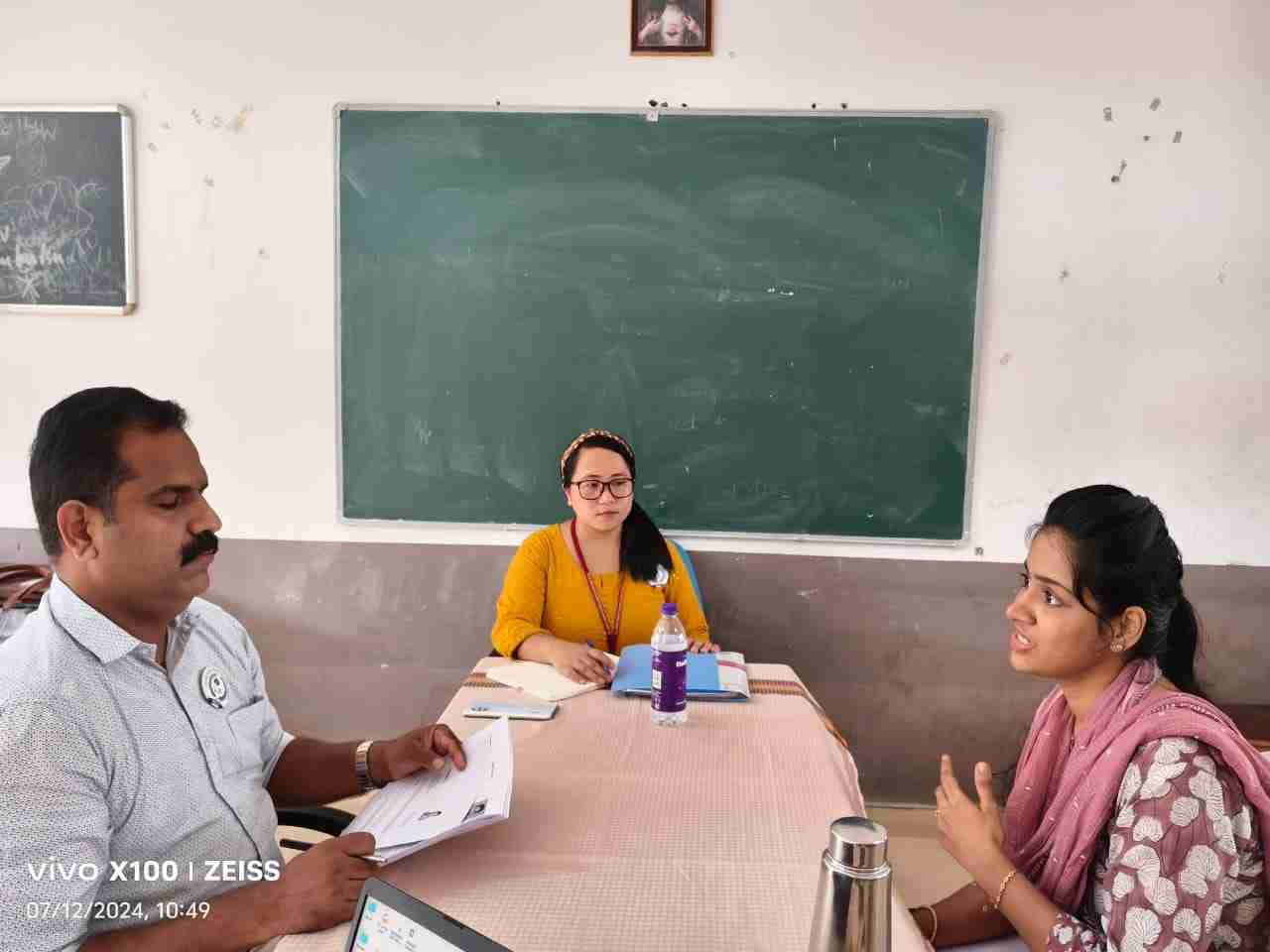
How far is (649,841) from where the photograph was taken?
4.27 feet

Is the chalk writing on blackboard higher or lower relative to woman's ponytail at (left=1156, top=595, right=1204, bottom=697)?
higher

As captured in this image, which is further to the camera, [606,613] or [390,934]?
[606,613]

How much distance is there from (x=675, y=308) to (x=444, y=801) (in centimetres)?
189

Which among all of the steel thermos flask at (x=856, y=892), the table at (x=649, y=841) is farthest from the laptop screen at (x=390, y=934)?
the steel thermos flask at (x=856, y=892)

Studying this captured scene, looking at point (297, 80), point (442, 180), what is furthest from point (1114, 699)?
point (297, 80)

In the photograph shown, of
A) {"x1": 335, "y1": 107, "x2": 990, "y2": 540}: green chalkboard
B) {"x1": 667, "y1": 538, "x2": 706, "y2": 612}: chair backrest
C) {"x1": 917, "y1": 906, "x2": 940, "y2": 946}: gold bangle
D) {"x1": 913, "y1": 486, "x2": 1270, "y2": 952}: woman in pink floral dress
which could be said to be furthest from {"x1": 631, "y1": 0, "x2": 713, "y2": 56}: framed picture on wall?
{"x1": 917, "y1": 906, "x2": 940, "y2": 946}: gold bangle

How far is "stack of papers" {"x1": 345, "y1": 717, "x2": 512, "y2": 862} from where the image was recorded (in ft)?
3.83

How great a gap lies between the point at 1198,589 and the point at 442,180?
2766mm

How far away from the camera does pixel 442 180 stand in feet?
9.23

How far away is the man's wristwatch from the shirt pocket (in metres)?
0.15

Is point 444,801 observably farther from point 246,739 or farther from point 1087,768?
point 1087,768

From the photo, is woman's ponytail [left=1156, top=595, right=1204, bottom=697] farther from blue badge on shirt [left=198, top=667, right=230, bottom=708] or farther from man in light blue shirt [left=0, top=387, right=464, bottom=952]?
blue badge on shirt [left=198, top=667, right=230, bottom=708]

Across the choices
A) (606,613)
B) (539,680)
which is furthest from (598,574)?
(539,680)

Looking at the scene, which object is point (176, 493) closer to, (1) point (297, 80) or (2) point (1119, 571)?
(2) point (1119, 571)
